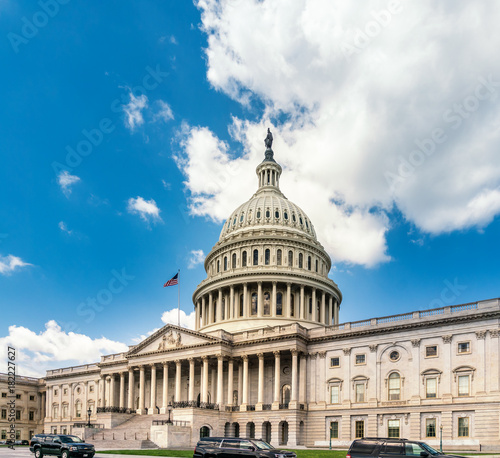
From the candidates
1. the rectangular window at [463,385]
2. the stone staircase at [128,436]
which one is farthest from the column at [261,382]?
the rectangular window at [463,385]

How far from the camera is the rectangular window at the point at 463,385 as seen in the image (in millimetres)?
56094

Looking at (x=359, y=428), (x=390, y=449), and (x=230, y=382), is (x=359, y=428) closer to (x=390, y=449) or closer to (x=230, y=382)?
(x=230, y=382)

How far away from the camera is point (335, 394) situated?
6588 cm

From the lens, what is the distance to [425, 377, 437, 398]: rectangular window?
192 ft

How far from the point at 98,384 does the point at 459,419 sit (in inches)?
2489

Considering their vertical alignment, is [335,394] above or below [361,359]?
below

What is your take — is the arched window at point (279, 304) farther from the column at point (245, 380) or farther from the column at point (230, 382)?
the column at point (245, 380)

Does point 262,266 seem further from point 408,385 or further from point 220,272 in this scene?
point 408,385

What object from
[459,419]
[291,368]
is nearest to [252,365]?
[291,368]

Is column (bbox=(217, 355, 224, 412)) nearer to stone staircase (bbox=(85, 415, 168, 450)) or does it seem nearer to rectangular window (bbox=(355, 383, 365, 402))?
stone staircase (bbox=(85, 415, 168, 450))

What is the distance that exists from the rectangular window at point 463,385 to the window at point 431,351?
369 centimetres

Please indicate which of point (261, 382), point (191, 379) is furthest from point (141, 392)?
point (261, 382)

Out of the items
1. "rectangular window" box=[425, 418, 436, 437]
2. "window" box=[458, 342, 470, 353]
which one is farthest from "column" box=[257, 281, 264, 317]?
"window" box=[458, 342, 470, 353]

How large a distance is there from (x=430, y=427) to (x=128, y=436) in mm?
35666
